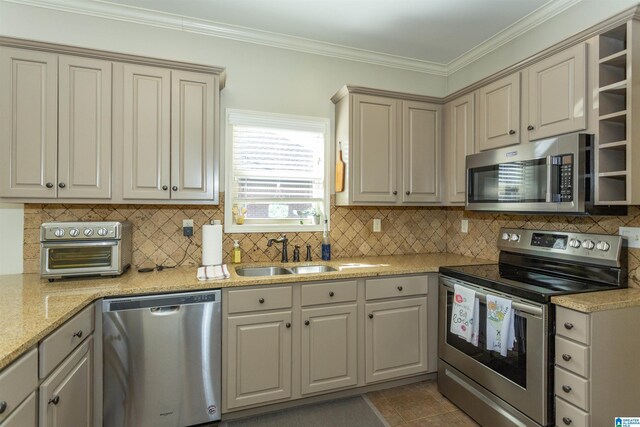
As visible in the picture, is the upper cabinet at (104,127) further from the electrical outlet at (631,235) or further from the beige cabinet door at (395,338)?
the electrical outlet at (631,235)

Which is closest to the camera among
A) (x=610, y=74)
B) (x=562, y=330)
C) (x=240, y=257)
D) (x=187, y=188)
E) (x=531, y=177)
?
(x=562, y=330)

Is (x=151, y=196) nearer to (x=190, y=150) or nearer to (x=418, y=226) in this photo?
(x=190, y=150)

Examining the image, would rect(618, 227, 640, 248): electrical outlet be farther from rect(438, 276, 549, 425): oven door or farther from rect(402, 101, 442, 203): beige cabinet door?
rect(402, 101, 442, 203): beige cabinet door

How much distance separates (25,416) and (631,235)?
2981 mm

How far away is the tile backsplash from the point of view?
2.30 m

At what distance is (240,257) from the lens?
2.73 m

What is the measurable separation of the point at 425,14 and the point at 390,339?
2.43 m

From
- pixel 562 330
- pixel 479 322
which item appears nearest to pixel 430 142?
pixel 479 322

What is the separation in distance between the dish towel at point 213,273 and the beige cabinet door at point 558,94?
87.1 inches

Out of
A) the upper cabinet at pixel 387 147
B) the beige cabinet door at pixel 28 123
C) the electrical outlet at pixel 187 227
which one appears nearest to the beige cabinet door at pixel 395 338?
the upper cabinet at pixel 387 147

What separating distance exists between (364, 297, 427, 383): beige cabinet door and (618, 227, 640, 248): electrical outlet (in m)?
1.27

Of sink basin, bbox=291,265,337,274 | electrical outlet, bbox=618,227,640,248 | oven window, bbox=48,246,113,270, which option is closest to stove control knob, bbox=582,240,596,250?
electrical outlet, bbox=618,227,640,248

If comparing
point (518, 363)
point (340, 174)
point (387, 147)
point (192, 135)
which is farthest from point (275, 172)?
point (518, 363)

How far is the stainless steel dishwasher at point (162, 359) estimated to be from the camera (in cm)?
188
